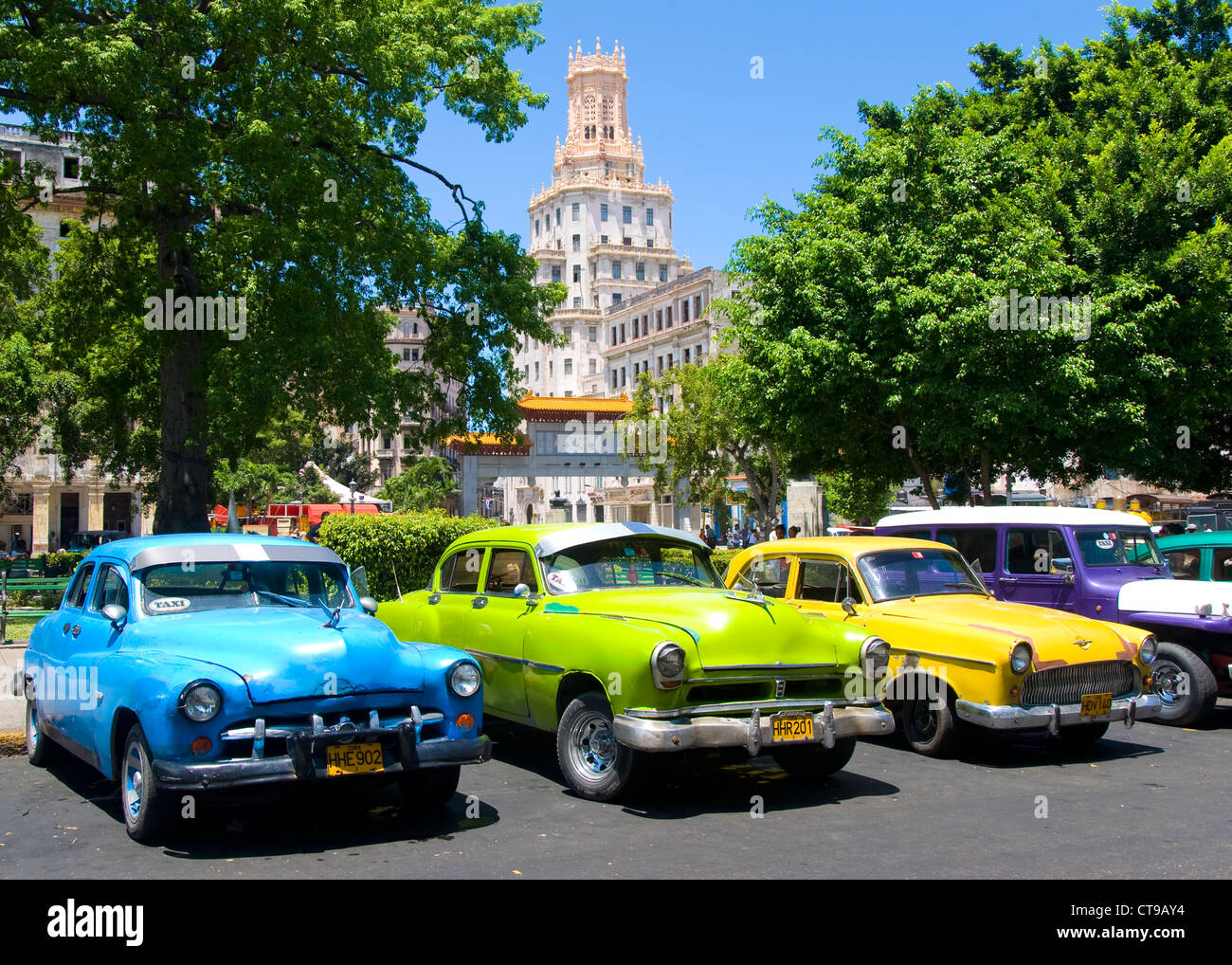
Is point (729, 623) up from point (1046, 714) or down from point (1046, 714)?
up

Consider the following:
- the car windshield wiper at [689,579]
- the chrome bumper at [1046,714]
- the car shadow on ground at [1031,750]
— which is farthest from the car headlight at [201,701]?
the car shadow on ground at [1031,750]

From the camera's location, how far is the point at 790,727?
6.91 meters

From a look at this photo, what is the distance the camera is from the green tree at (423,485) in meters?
68.6

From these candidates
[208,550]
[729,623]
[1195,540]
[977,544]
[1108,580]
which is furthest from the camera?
[977,544]

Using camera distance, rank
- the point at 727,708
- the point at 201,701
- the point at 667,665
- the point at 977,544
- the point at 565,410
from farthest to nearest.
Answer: the point at 565,410 < the point at 977,544 < the point at 727,708 < the point at 667,665 < the point at 201,701

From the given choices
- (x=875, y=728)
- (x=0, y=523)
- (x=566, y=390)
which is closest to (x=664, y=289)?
(x=566, y=390)

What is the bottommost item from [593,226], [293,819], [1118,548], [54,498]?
[293,819]

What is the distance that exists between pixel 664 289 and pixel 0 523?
49679 millimetres

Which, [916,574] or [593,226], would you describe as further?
[593,226]

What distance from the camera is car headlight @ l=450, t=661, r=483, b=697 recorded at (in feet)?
21.6

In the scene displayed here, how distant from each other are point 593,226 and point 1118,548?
386 feet

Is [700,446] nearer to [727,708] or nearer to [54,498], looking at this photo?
[727,708]

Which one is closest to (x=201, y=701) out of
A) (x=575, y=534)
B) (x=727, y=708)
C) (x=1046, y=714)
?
(x=727, y=708)
